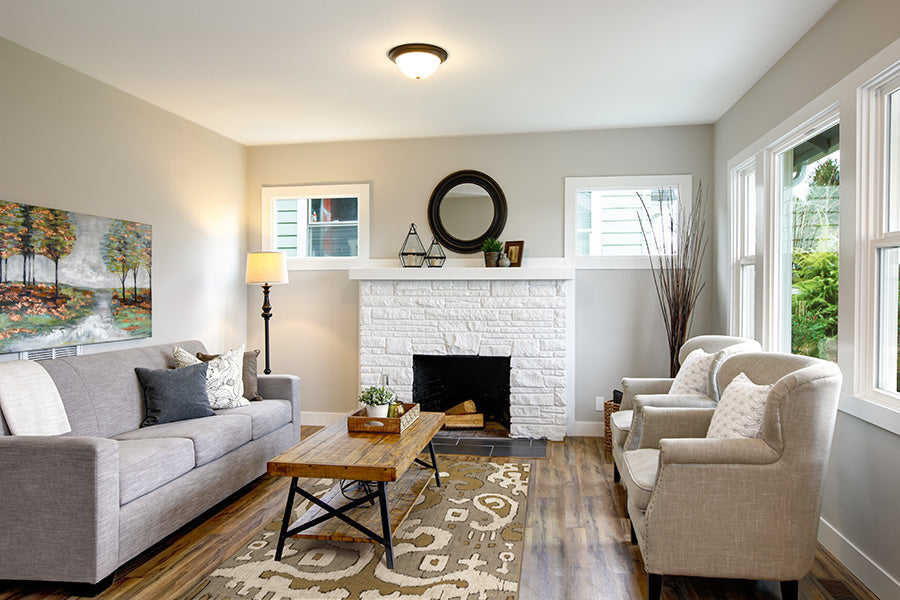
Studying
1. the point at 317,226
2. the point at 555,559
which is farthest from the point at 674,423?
the point at 317,226

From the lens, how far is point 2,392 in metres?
2.65

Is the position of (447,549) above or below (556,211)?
below

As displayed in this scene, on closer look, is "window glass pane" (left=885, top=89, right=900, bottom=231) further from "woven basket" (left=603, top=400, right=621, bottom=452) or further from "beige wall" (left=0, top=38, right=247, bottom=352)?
"beige wall" (left=0, top=38, right=247, bottom=352)

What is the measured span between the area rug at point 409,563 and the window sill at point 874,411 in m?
1.63

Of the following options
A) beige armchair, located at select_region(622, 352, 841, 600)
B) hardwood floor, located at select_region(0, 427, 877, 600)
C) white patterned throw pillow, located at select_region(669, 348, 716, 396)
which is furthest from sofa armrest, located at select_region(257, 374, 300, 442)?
beige armchair, located at select_region(622, 352, 841, 600)

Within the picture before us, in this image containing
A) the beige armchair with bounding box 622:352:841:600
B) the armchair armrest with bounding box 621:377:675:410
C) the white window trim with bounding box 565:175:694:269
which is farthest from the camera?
the white window trim with bounding box 565:175:694:269

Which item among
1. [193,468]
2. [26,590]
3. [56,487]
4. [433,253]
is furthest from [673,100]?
[26,590]

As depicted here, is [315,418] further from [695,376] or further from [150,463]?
[695,376]

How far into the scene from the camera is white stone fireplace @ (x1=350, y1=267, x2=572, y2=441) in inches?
198

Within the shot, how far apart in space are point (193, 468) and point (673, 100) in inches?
156

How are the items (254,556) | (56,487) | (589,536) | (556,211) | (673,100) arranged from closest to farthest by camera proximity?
1. (56,487)
2. (254,556)
3. (589,536)
4. (673,100)
5. (556,211)

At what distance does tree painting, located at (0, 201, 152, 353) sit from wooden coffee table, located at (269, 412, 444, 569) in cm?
173

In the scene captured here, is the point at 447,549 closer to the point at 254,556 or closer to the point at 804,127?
the point at 254,556

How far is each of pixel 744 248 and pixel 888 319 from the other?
184cm
